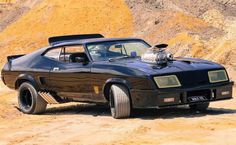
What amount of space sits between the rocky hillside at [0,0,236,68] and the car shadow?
1397 centimetres

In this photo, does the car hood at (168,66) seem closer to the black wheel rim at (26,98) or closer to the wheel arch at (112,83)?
the wheel arch at (112,83)

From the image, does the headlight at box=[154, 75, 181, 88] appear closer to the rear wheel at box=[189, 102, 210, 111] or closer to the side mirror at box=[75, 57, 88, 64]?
the rear wheel at box=[189, 102, 210, 111]

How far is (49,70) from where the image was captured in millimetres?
12172

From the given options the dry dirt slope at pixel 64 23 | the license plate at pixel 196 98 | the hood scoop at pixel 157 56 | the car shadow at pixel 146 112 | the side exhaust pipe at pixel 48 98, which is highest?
the hood scoop at pixel 157 56

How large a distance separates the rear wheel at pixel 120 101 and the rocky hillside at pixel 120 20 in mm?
16194

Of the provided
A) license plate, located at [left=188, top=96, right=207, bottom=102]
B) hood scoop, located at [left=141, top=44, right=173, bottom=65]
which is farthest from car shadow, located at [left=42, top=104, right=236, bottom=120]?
hood scoop, located at [left=141, top=44, right=173, bottom=65]

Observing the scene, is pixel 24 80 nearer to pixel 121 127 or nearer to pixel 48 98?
pixel 48 98

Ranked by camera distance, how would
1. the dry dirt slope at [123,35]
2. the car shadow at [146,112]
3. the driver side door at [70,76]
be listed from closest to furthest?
the dry dirt slope at [123,35] < the car shadow at [146,112] < the driver side door at [70,76]

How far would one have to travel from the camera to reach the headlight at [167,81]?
1037 cm

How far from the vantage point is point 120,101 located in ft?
35.0

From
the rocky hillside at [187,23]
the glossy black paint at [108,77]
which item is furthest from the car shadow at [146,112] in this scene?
the rocky hillside at [187,23]

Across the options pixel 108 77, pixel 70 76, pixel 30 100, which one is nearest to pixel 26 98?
pixel 30 100

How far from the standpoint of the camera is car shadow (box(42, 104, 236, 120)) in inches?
437

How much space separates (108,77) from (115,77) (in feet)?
0.62
